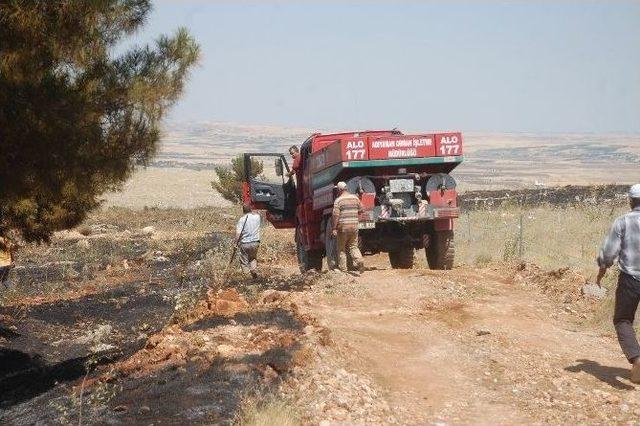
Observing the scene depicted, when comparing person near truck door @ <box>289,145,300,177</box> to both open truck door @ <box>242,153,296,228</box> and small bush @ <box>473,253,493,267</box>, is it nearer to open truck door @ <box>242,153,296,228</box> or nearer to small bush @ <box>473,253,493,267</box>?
open truck door @ <box>242,153,296,228</box>

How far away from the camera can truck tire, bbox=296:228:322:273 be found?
17125mm

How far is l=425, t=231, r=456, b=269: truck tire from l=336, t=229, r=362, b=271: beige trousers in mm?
1851

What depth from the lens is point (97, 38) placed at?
10.1m

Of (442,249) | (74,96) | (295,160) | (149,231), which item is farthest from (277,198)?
(149,231)

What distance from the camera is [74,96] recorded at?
9.91m

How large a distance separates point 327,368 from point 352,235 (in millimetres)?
6308

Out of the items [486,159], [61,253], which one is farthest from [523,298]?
[486,159]

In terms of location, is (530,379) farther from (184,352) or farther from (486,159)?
(486,159)

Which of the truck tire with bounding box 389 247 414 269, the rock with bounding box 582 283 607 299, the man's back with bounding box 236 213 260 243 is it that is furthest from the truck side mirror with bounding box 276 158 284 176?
the rock with bounding box 582 283 607 299

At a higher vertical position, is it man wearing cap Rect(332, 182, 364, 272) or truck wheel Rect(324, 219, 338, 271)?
man wearing cap Rect(332, 182, 364, 272)

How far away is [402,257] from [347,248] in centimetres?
276

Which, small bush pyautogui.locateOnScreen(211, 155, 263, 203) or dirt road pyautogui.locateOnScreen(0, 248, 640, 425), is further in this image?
small bush pyautogui.locateOnScreen(211, 155, 263, 203)

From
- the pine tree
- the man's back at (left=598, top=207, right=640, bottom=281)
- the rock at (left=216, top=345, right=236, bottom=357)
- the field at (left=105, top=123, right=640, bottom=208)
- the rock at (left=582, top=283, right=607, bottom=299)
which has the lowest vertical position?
the field at (left=105, top=123, right=640, bottom=208)

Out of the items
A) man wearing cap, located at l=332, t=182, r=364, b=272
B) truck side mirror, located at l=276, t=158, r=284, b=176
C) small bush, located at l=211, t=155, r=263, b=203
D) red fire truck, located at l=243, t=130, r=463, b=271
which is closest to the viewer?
man wearing cap, located at l=332, t=182, r=364, b=272
